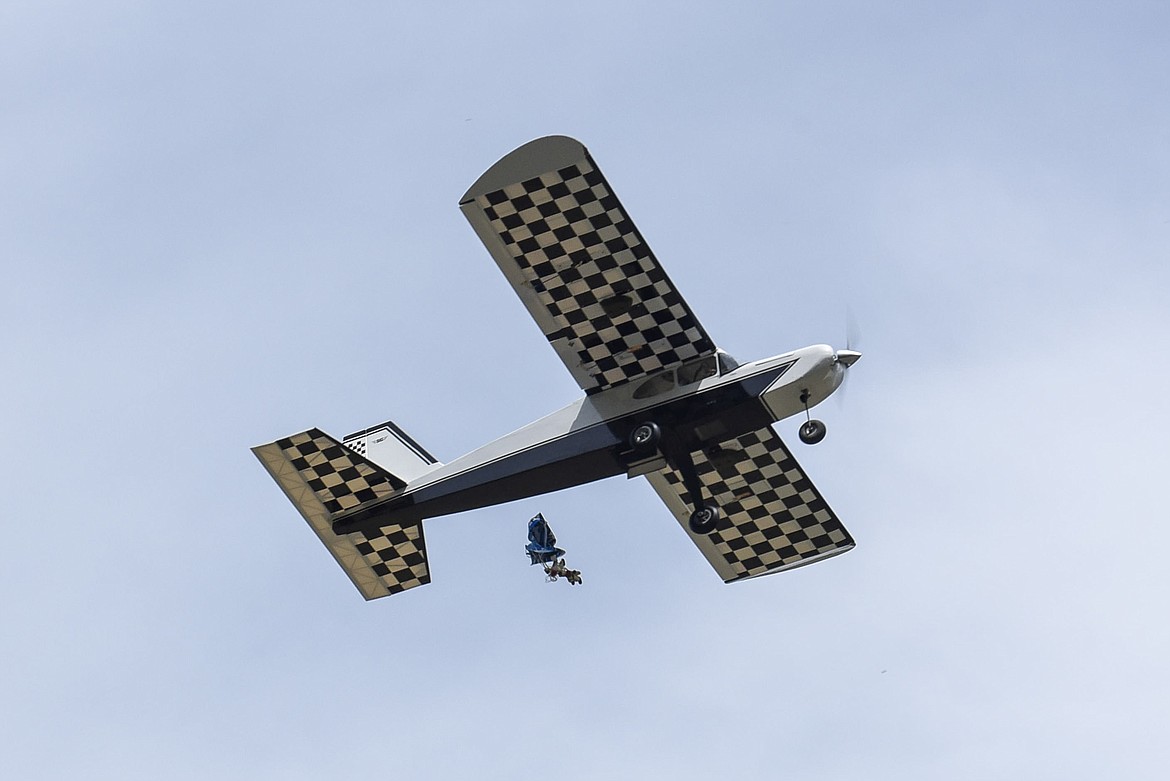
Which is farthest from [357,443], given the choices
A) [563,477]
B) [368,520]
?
[563,477]

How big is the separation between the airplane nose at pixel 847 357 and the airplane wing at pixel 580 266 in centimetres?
170

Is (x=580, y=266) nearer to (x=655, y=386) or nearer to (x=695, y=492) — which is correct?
(x=655, y=386)

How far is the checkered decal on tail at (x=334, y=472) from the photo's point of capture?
91.8 ft

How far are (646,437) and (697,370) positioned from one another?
116 centimetres

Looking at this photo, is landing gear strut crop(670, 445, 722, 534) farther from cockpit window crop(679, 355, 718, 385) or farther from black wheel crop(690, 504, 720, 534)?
cockpit window crop(679, 355, 718, 385)

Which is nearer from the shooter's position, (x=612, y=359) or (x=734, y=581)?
(x=612, y=359)

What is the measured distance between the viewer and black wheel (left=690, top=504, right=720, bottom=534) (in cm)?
2662

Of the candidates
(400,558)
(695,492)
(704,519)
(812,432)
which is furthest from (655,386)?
(400,558)

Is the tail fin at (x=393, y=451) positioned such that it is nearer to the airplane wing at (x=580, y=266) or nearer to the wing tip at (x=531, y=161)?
the airplane wing at (x=580, y=266)

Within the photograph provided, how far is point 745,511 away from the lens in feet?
97.1

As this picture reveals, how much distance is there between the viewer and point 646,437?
2627 centimetres

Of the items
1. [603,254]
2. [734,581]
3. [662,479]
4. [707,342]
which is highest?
[603,254]

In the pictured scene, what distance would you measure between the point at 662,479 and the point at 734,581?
2242 mm

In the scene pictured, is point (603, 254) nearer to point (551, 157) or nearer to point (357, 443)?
A: point (551, 157)
